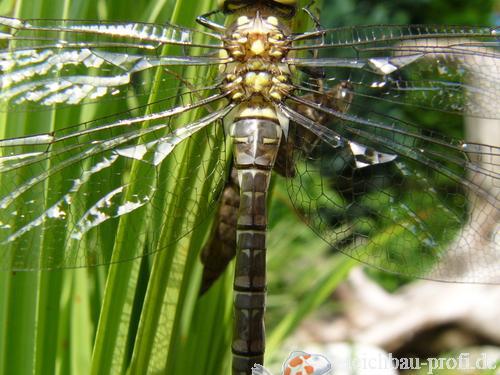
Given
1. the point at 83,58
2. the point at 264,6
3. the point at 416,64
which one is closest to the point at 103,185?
the point at 83,58

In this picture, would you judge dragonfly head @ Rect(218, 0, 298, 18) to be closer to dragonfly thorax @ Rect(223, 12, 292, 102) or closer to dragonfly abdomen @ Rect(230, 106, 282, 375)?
dragonfly thorax @ Rect(223, 12, 292, 102)

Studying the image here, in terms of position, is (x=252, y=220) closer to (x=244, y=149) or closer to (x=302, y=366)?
(x=244, y=149)

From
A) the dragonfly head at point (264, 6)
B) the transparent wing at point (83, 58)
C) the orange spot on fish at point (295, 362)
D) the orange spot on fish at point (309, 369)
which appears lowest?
the orange spot on fish at point (309, 369)

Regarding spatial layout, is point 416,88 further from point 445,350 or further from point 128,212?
point 445,350

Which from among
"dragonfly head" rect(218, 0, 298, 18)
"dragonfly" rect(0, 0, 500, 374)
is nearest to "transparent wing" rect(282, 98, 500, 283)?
"dragonfly" rect(0, 0, 500, 374)

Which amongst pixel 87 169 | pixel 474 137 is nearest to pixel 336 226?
pixel 87 169

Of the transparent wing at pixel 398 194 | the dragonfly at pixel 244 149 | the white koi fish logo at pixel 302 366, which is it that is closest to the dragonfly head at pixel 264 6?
the dragonfly at pixel 244 149

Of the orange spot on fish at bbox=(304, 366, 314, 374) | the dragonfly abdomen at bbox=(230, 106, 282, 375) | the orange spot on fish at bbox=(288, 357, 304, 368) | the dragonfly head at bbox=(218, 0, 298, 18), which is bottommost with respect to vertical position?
the orange spot on fish at bbox=(304, 366, 314, 374)

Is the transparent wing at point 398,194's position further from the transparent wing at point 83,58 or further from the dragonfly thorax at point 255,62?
the transparent wing at point 83,58
